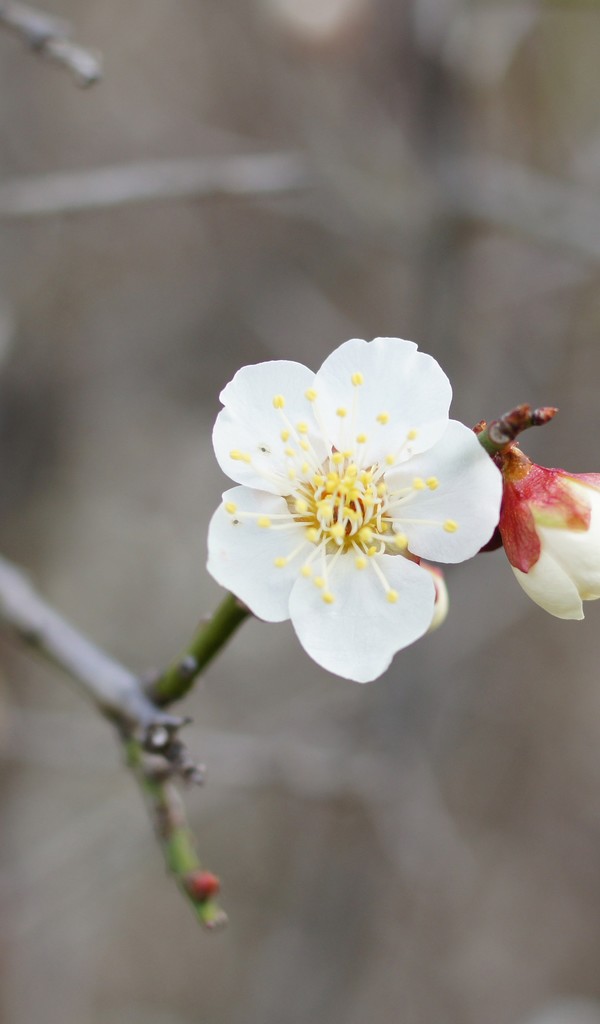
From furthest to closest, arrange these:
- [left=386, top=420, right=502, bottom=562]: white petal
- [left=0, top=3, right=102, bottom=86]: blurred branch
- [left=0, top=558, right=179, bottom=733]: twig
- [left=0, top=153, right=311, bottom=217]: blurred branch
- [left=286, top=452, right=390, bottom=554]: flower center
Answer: [left=0, top=153, right=311, bottom=217]: blurred branch
[left=0, top=3, right=102, bottom=86]: blurred branch
[left=0, top=558, right=179, bottom=733]: twig
[left=286, top=452, right=390, bottom=554]: flower center
[left=386, top=420, right=502, bottom=562]: white petal

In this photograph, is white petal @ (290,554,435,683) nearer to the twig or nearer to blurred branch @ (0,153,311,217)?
the twig

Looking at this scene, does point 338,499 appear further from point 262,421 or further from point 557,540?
point 557,540

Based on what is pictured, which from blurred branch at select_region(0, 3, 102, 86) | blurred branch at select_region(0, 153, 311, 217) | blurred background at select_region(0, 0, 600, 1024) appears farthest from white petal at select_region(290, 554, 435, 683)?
blurred background at select_region(0, 0, 600, 1024)

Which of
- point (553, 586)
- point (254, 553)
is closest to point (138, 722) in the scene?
point (254, 553)

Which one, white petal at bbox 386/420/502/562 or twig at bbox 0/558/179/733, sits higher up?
white petal at bbox 386/420/502/562

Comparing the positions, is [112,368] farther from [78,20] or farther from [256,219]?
[78,20]
